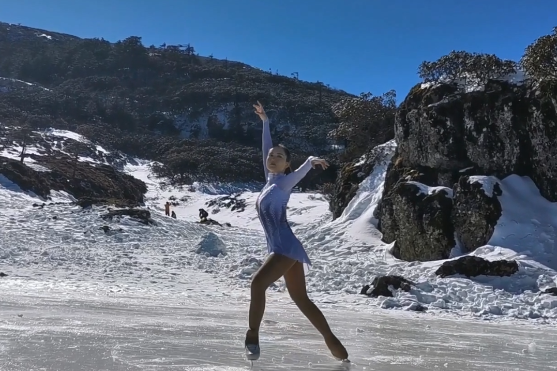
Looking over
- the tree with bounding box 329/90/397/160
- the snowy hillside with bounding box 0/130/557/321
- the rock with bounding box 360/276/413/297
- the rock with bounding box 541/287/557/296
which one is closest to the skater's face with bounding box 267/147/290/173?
the snowy hillside with bounding box 0/130/557/321

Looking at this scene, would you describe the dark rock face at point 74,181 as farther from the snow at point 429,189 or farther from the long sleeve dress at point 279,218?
the long sleeve dress at point 279,218

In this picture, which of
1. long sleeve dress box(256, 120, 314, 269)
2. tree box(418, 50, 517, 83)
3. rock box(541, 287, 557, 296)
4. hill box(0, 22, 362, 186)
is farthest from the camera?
hill box(0, 22, 362, 186)

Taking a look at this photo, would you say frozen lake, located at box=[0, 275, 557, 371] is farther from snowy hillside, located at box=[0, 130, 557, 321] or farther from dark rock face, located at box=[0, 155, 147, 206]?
dark rock face, located at box=[0, 155, 147, 206]

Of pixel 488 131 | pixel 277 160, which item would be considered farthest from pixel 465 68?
pixel 277 160

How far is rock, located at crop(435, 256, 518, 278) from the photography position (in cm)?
952

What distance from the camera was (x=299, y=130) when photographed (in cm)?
7812

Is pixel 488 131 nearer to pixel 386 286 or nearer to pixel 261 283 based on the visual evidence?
pixel 386 286

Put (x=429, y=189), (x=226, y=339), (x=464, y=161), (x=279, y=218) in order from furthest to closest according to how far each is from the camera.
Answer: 1. (x=464, y=161)
2. (x=429, y=189)
3. (x=226, y=339)
4. (x=279, y=218)

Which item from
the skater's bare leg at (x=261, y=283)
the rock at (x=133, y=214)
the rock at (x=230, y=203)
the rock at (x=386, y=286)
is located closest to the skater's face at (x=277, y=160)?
the skater's bare leg at (x=261, y=283)

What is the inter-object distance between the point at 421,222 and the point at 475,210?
4.30 ft

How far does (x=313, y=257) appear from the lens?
13.9m

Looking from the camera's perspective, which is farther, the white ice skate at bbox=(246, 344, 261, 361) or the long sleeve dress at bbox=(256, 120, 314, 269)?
the long sleeve dress at bbox=(256, 120, 314, 269)

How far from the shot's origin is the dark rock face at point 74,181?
28.6m

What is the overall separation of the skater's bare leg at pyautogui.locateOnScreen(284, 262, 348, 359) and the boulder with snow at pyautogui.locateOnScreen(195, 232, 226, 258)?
467 inches
